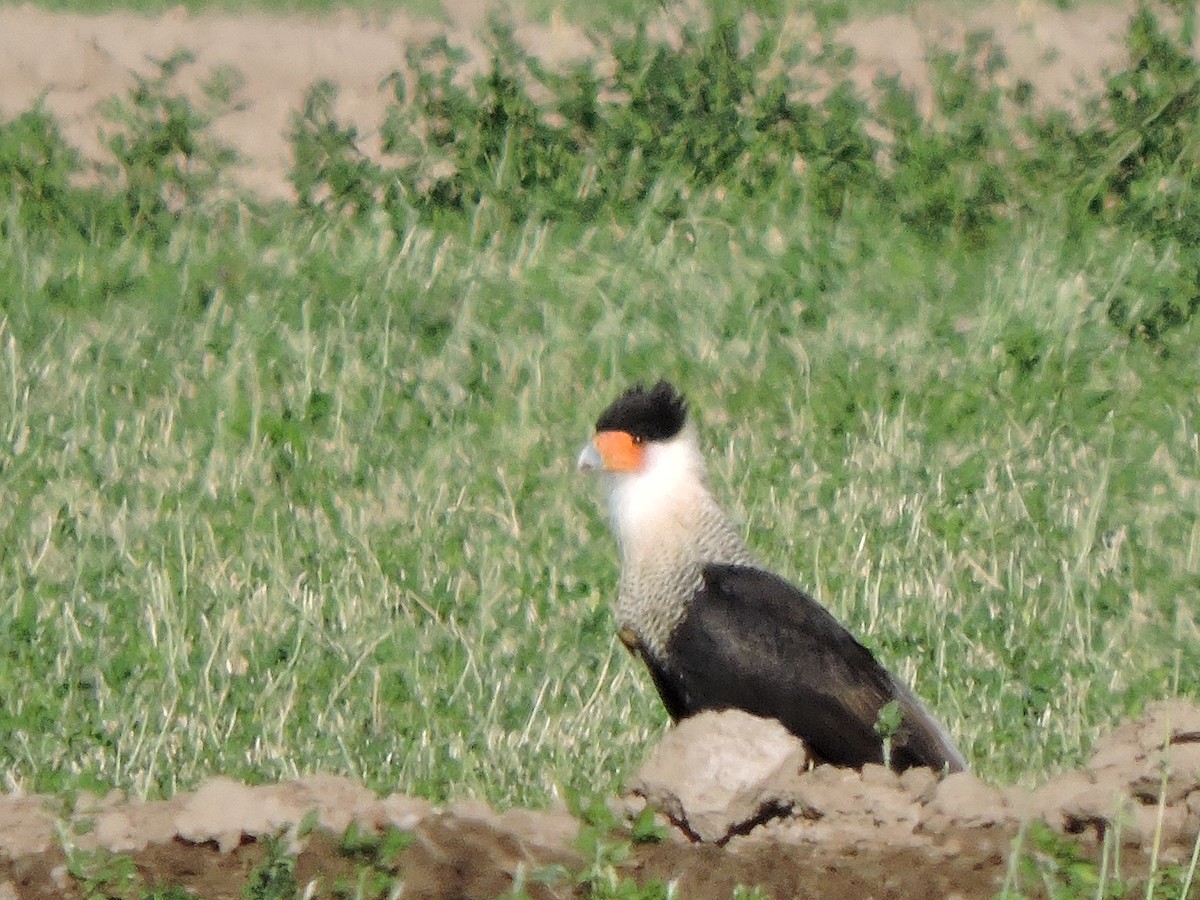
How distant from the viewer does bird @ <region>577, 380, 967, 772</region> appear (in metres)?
4.71

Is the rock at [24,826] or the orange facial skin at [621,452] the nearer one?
the rock at [24,826]

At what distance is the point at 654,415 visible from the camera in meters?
5.20

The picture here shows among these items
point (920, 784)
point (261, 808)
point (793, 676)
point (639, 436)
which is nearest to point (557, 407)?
point (639, 436)

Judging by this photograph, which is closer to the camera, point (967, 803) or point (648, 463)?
point (967, 803)

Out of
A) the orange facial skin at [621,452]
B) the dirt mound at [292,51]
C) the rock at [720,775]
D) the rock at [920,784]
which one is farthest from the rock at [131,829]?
the dirt mound at [292,51]

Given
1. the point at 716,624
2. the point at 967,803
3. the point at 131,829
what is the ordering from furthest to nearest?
the point at 716,624 → the point at 967,803 → the point at 131,829

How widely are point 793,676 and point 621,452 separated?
0.75 m

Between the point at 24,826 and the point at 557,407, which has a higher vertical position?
the point at 557,407

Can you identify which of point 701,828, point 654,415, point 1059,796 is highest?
point 654,415

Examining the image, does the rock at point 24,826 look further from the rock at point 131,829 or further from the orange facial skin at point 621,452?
the orange facial skin at point 621,452

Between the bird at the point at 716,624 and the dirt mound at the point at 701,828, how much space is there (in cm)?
40

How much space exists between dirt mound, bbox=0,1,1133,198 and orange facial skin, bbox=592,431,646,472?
20.2 feet

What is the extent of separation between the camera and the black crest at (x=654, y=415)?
5207 millimetres

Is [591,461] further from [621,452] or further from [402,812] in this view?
[402,812]
